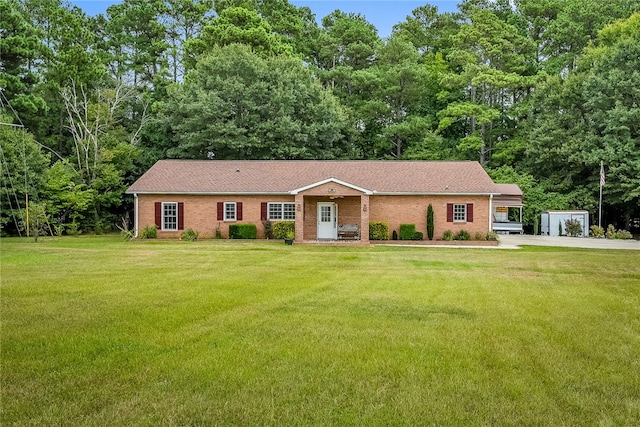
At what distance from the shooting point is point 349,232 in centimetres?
2544

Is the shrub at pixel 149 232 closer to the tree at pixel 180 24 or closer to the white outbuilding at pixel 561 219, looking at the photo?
the tree at pixel 180 24

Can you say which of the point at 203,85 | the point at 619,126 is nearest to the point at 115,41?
the point at 203,85

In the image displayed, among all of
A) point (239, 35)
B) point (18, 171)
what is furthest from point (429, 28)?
point (18, 171)

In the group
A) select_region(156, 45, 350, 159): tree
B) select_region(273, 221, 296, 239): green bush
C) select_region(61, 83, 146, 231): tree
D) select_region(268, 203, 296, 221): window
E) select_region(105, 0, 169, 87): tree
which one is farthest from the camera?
select_region(105, 0, 169, 87): tree

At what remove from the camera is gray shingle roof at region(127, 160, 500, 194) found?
86.8 ft

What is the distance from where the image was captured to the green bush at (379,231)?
25812mm

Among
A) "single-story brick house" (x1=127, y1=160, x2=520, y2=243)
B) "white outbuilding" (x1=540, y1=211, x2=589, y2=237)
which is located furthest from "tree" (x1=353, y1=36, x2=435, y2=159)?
"single-story brick house" (x1=127, y1=160, x2=520, y2=243)

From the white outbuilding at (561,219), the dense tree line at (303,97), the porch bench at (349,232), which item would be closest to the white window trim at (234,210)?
the porch bench at (349,232)

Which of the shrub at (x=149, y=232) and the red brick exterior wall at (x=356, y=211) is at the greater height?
the red brick exterior wall at (x=356, y=211)

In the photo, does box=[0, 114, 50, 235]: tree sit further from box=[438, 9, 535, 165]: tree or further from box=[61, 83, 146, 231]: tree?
box=[438, 9, 535, 165]: tree

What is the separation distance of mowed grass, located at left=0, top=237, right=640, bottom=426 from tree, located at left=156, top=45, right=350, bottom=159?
891 inches

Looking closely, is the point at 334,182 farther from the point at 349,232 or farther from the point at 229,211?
the point at 229,211

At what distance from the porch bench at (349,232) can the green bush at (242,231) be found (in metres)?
4.32

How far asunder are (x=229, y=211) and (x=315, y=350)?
68.6 ft
